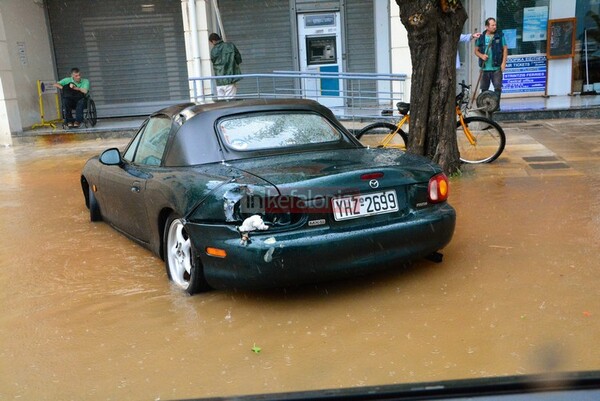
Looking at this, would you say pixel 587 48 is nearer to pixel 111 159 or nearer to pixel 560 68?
pixel 560 68

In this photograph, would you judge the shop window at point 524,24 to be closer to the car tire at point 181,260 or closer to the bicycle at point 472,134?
the bicycle at point 472,134

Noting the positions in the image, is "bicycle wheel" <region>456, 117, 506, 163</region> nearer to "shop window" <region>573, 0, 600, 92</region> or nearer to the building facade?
the building facade

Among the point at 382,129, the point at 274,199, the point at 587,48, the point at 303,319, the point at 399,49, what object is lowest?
the point at 303,319

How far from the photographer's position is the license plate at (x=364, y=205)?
3877mm

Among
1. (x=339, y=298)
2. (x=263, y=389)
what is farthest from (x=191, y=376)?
(x=339, y=298)

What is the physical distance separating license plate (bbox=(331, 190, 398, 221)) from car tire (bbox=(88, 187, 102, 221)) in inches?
139

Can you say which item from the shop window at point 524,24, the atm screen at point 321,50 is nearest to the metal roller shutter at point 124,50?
the atm screen at point 321,50

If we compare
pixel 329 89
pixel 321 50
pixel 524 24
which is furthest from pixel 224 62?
pixel 524 24

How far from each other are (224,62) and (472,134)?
6.57 m

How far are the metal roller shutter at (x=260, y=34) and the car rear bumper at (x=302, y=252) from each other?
12445 mm

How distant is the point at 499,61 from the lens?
1157cm

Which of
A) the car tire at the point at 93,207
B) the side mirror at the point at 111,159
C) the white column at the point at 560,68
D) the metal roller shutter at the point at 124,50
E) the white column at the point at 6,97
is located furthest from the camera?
the metal roller shutter at the point at 124,50

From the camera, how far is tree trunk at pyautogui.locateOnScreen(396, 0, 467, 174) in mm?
7176

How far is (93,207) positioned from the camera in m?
6.56
